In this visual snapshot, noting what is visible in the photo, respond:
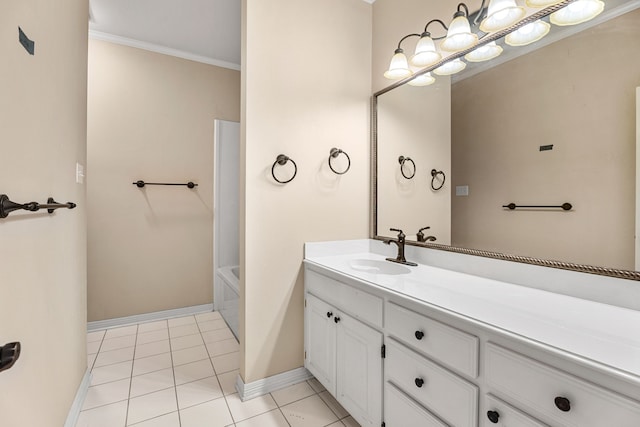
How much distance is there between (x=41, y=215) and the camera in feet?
3.76

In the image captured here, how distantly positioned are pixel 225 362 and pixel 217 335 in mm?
505

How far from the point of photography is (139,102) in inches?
112

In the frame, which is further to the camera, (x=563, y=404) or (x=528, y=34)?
(x=528, y=34)

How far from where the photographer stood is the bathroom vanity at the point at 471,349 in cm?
71

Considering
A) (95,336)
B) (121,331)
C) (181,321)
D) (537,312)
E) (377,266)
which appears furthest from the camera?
(181,321)

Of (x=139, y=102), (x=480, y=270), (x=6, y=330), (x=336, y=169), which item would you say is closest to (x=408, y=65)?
(x=336, y=169)

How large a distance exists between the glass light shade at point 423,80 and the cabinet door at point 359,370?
147cm

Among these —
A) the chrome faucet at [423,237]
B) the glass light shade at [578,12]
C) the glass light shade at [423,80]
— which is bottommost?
the chrome faucet at [423,237]

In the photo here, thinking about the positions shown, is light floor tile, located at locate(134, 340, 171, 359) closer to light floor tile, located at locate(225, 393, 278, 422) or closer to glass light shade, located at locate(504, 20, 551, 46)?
light floor tile, located at locate(225, 393, 278, 422)

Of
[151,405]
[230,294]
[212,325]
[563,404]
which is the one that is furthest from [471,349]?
[212,325]

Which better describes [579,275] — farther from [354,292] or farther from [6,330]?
[6,330]

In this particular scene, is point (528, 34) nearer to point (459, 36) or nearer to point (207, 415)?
point (459, 36)

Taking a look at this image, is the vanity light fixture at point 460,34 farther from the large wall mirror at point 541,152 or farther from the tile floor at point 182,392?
the tile floor at point 182,392

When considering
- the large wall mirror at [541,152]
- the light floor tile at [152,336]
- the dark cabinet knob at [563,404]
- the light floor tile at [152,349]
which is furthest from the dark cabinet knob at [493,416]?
the light floor tile at [152,336]
